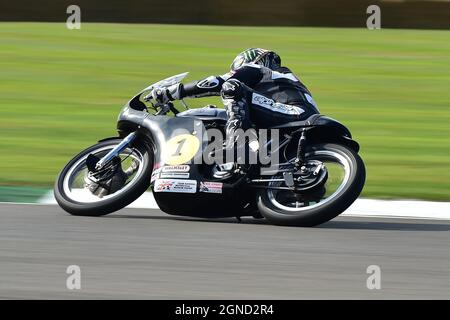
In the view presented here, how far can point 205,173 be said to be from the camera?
962 cm

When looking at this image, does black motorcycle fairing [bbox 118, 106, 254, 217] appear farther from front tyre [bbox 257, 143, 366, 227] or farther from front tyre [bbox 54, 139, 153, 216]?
front tyre [bbox 257, 143, 366, 227]

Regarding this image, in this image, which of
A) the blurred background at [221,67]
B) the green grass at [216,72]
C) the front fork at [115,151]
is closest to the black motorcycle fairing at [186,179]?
the front fork at [115,151]

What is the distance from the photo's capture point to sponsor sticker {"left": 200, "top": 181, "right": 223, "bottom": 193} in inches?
372

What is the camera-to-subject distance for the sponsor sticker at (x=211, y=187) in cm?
946

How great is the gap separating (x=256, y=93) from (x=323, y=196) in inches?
39.5

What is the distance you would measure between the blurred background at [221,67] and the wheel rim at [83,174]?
3.99 feet

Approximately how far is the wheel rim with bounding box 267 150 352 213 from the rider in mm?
394

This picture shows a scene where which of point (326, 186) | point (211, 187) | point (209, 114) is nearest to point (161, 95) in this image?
point (209, 114)

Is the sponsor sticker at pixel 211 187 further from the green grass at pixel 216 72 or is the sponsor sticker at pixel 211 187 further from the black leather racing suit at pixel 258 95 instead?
the green grass at pixel 216 72

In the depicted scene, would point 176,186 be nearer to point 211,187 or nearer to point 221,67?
point 211,187

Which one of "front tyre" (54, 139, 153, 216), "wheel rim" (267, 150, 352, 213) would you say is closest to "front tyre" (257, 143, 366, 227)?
"wheel rim" (267, 150, 352, 213)

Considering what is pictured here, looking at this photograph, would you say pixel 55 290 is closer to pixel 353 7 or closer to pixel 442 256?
pixel 442 256

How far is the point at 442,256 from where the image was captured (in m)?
8.30
